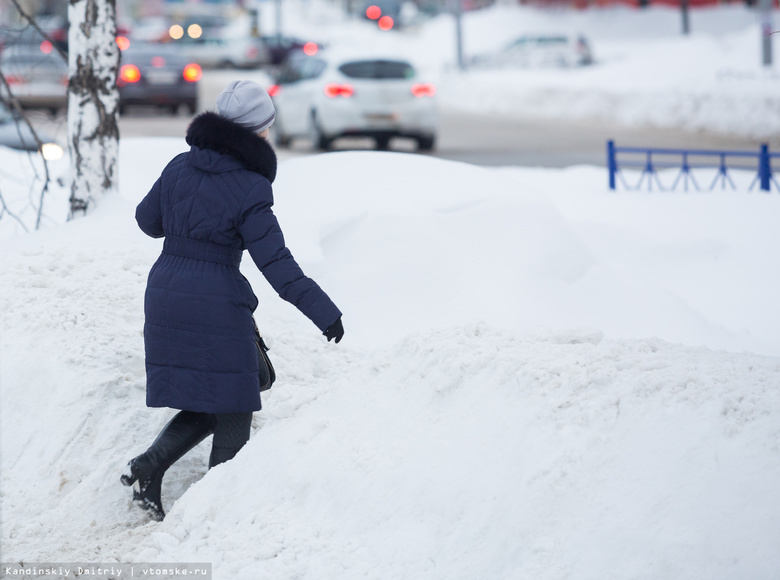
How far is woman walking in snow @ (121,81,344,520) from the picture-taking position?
3.27 meters

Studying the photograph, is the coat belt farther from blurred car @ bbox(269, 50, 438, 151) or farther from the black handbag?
blurred car @ bbox(269, 50, 438, 151)

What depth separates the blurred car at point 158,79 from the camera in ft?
63.7

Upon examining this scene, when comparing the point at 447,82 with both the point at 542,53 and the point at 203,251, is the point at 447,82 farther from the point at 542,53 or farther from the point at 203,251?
the point at 203,251

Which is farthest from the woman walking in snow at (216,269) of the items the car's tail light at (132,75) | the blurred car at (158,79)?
the car's tail light at (132,75)

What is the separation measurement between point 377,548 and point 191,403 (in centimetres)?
80

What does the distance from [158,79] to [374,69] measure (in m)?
6.73

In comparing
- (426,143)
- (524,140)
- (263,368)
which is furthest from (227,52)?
(263,368)

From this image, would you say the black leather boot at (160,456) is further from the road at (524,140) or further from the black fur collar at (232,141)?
the road at (524,140)

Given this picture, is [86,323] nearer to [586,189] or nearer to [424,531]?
[424,531]

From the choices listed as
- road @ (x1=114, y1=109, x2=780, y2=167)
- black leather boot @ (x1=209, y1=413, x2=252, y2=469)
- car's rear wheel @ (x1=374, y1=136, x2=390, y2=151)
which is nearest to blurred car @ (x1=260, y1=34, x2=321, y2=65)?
road @ (x1=114, y1=109, x2=780, y2=167)

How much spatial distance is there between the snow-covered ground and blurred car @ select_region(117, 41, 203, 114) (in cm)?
1439

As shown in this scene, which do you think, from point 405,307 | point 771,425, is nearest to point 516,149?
point 405,307

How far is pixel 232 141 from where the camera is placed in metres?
3.31

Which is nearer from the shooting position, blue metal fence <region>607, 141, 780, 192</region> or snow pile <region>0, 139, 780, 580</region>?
snow pile <region>0, 139, 780, 580</region>
